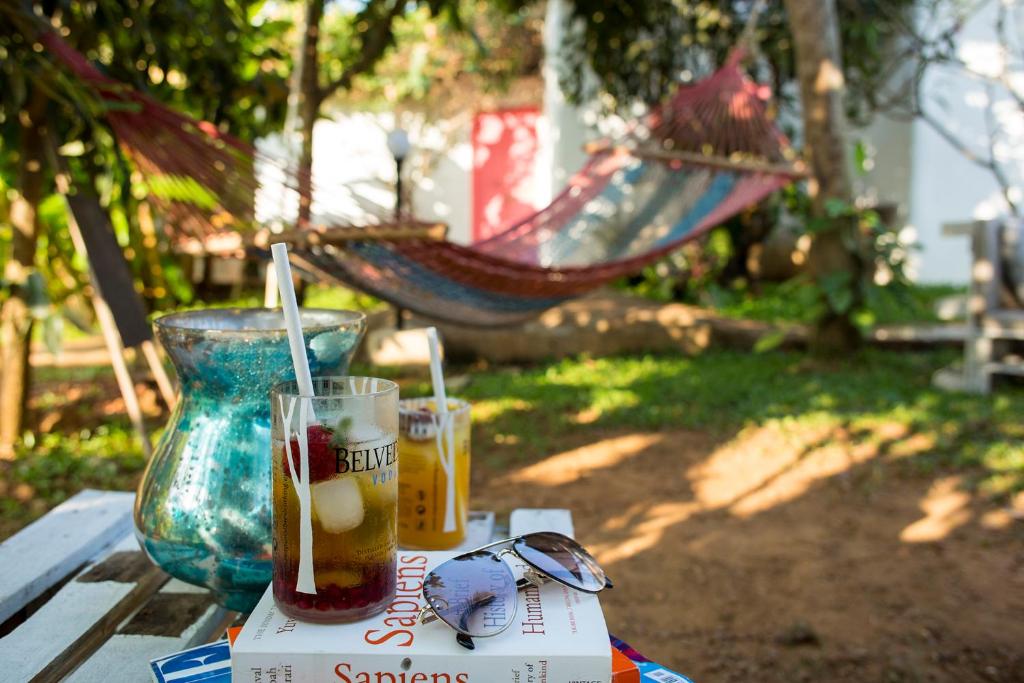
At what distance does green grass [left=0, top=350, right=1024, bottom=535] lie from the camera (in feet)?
8.97

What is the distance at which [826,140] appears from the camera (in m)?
3.88

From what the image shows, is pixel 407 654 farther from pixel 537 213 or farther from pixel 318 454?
pixel 537 213

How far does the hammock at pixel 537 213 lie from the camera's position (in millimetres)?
2084

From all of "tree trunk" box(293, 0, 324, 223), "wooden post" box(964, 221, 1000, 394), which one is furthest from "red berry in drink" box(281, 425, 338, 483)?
→ "wooden post" box(964, 221, 1000, 394)

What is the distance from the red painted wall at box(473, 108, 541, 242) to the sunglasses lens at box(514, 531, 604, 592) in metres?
7.14

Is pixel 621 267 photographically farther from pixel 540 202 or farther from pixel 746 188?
pixel 540 202

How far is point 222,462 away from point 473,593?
263 mm

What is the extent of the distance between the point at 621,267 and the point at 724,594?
3.86ft

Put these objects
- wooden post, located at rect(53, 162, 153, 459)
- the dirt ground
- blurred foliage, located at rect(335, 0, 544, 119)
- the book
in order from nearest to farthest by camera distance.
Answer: the book
the dirt ground
wooden post, located at rect(53, 162, 153, 459)
blurred foliage, located at rect(335, 0, 544, 119)

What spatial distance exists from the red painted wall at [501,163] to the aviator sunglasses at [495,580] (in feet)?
23.5

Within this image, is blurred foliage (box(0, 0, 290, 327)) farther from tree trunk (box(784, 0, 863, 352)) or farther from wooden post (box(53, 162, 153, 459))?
tree trunk (box(784, 0, 863, 352))

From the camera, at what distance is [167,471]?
0.81 m

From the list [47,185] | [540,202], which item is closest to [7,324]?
[47,185]

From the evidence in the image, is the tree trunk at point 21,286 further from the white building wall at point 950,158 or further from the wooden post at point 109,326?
the white building wall at point 950,158
